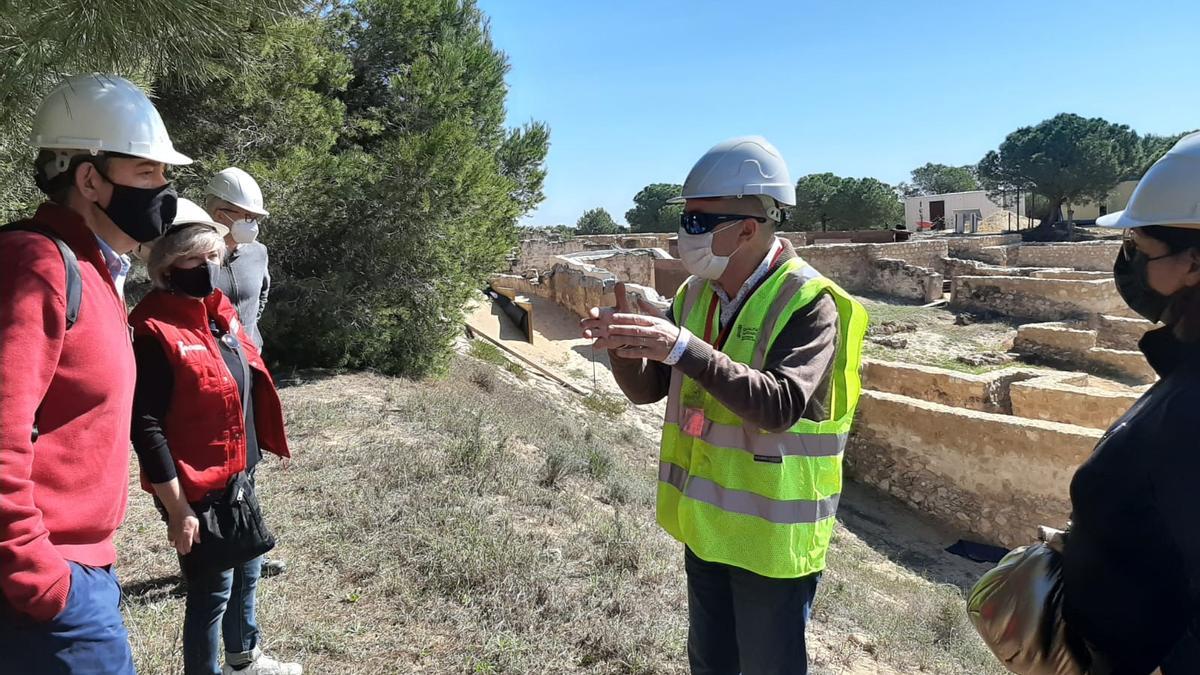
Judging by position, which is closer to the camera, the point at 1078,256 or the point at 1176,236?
the point at 1176,236

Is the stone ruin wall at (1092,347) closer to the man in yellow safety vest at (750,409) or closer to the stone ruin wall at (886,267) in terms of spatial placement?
the stone ruin wall at (886,267)

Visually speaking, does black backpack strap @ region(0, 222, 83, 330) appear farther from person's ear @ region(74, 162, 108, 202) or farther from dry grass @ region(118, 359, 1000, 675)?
dry grass @ region(118, 359, 1000, 675)

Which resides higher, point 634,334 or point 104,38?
point 104,38

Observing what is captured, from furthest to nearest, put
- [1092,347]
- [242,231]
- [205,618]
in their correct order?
1. [1092,347]
2. [242,231]
3. [205,618]

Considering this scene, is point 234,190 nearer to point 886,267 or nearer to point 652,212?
point 886,267

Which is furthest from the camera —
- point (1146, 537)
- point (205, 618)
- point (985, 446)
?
point (985, 446)

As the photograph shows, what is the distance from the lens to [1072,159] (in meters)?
38.7

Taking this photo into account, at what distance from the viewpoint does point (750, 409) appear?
1.74 m

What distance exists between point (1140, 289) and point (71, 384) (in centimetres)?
234

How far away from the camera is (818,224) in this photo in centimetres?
4756

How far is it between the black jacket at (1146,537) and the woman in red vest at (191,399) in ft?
7.87

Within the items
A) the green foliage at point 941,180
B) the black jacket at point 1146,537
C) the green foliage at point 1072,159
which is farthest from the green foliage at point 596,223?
the black jacket at point 1146,537

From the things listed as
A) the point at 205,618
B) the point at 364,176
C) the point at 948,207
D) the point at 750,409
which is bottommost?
the point at 205,618

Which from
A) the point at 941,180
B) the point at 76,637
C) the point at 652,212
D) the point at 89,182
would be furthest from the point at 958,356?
the point at 941,180
